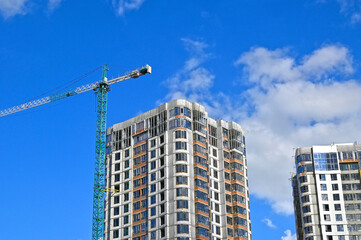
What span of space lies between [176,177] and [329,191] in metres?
55.3

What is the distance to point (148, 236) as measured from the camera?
154125mm

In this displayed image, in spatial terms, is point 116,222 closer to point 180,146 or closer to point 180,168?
point 180,168

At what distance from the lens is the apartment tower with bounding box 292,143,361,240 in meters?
177

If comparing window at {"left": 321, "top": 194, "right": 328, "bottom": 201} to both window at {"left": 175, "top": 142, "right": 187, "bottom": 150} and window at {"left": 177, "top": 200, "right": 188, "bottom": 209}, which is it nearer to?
window at {"left": 175, "top": 142, "right": 187, "bottom": 150}

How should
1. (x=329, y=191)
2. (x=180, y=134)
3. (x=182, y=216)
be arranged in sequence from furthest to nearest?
1. (x=329, y=191)
2. (x=180, y=134)
3. (x=182, y=216)

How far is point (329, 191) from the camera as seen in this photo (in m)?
182

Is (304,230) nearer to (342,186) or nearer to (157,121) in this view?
(342,186)

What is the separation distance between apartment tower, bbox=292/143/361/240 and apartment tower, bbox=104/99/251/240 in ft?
70.2

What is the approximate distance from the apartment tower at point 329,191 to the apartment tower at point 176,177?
21.4m

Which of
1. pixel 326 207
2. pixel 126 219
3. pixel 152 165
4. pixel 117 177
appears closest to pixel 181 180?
pixel 152 165

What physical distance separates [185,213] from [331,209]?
176 feet

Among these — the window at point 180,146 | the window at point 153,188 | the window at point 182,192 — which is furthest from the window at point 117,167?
the window at point 182,192

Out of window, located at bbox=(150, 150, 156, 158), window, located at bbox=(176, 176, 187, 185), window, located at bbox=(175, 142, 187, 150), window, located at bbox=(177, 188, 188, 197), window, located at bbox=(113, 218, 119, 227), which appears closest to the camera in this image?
window, located at bbox=(177, 188, 188, 197)

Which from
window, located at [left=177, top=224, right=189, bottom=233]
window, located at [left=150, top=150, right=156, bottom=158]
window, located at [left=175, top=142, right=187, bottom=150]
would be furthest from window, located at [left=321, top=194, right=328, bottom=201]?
window, located at [left=150, top=150, right=156, bottom=158]
